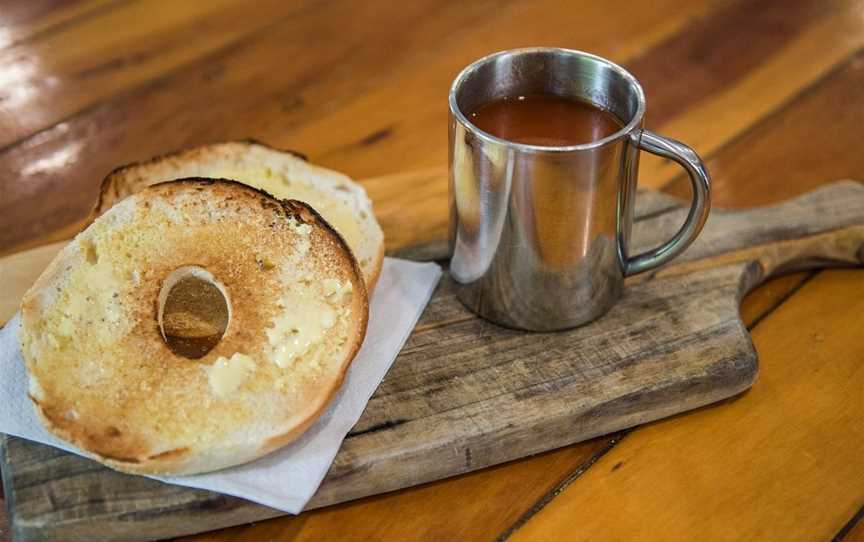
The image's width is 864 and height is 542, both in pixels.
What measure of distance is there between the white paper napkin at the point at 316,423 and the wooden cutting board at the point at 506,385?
0.01 meters

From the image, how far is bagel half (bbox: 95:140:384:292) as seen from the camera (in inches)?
55.2

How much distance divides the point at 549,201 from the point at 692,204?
23 centimetres

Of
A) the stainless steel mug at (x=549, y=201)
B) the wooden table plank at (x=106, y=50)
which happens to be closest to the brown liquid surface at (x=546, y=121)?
the stainless steel mug at (x=549, y=201)

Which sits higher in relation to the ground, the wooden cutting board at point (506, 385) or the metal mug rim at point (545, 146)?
the metal mug rim at point (545, 146)

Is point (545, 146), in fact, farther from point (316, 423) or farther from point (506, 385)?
point (316, 423)

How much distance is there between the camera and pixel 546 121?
1299mm

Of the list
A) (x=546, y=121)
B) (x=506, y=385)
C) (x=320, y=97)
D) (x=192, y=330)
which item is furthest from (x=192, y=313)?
(x=320, y=97)

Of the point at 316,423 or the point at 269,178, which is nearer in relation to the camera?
the point at 316,423

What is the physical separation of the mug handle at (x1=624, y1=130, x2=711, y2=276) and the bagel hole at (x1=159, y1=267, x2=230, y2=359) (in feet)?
2.00

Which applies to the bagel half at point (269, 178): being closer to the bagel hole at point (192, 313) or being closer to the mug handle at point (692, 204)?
the bagel hole at point (192, 313)

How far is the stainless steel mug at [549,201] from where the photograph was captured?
1.18 metres

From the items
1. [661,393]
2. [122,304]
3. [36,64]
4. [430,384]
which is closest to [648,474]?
[661,393]

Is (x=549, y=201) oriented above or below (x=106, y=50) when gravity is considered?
above

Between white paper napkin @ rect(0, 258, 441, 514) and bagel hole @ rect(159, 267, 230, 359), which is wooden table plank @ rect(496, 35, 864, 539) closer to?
white paper napkin @ rect(0, 258, 441, 514)
